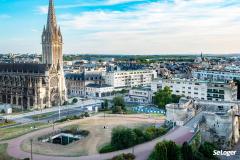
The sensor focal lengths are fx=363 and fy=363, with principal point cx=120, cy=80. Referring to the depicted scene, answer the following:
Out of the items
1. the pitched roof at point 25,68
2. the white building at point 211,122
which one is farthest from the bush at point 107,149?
the pitched roof at point 25,68

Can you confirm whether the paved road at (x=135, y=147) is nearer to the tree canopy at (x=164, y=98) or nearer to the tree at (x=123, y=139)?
the tree at (x=123, y=139)

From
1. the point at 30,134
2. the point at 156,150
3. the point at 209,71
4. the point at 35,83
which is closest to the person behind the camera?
the point at 156,150

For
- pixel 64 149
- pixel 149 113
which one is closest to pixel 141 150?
pixel 64 149

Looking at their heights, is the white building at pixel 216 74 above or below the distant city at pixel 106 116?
above

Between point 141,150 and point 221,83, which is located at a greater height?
point 221,83

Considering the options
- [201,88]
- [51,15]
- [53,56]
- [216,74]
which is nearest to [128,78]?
[216,74]

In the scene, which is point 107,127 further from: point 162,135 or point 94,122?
point 162,135

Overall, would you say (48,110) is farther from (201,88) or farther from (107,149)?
(107,149)
